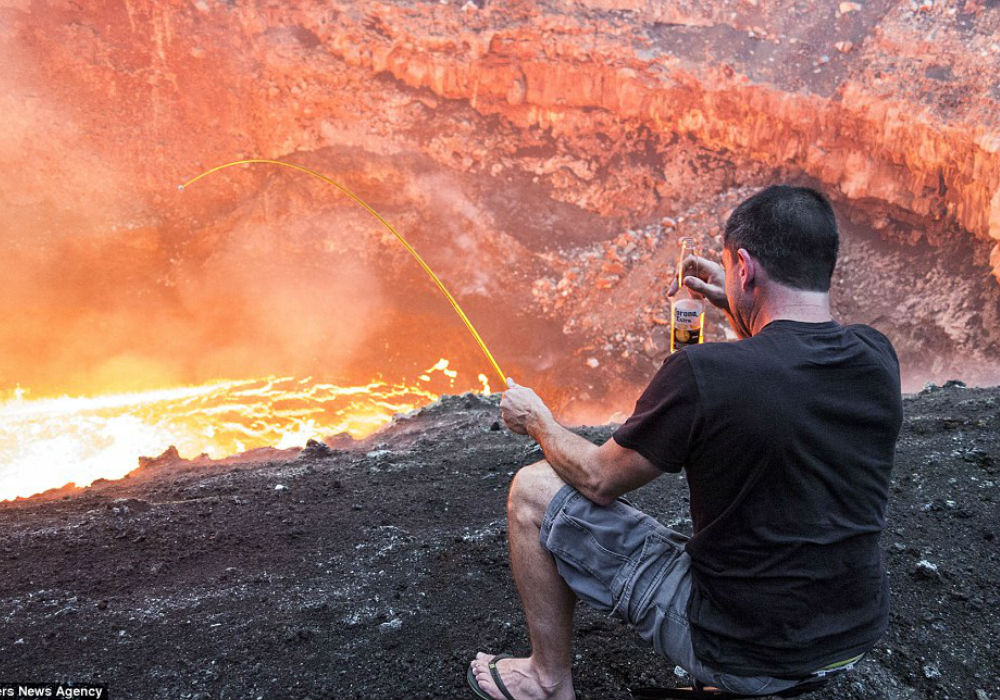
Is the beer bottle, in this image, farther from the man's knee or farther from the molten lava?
the molten lava

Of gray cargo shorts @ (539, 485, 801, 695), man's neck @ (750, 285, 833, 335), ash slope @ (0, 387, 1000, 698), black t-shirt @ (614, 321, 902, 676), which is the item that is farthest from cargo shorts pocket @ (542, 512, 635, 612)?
man's neck @ (750, 285, 833, 335)

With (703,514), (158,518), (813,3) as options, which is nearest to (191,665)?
(158,518)

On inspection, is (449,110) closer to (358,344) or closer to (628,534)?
(358,344)

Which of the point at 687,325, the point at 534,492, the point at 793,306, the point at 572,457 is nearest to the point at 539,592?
the point at 534,492

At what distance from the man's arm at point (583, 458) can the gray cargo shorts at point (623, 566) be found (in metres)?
0.07

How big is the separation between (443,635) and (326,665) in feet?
1.50

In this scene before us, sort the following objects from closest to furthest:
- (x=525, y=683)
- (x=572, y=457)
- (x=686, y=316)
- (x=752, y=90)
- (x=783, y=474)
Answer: (x=783, y=474), (x=572, y=457), (x=525, y=683), (x=686, y=316), (x=752, y=90)

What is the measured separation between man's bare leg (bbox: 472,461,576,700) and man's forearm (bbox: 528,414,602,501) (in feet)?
0.19

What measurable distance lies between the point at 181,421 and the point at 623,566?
25.6 feet

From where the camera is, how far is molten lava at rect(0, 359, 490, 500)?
298 inches

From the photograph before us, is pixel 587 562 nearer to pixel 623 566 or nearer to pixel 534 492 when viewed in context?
pixel 623 566

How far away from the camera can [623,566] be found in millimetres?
2051

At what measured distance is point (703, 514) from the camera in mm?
1867

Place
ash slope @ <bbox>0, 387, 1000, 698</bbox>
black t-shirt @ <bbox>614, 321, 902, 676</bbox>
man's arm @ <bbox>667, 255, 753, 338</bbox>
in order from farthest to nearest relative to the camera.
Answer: man's arm @ <bbox>667, 255, 753, 338</bbox> → ash slope @ <bbox>0, 387, 1000, 698</bbox> → black t-shirt @ <bbox>614, 321, 902, 676</bbox>
